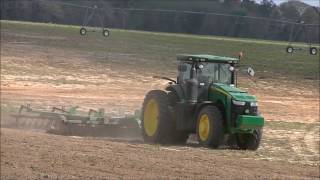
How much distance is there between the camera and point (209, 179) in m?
9.35

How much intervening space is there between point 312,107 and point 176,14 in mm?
8043

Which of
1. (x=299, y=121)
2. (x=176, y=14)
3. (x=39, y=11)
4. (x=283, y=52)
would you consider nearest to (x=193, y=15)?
(x=176, y=14)

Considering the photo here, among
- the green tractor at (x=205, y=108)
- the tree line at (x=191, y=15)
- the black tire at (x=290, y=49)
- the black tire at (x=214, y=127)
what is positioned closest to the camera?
the black tire at (x=214, y=127)

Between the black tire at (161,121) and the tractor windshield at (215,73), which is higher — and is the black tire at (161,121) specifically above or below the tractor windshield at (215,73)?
below

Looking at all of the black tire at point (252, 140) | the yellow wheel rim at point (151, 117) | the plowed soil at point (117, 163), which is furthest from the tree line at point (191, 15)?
the plowed soil at point (117, 163)

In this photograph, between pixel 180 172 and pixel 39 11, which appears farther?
pixel 39 11

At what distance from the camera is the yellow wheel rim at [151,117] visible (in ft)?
45.2

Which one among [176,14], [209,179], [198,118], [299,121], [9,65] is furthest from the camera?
[176,14]

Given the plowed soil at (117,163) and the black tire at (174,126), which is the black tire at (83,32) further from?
the plowed soil at (117,163)

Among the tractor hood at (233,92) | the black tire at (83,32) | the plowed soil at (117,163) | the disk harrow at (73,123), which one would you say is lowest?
the plowed soil at (117,163)

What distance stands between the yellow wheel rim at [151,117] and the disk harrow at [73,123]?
23.2 inches

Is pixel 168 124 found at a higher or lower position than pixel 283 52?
lower

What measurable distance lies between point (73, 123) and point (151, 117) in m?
1.57

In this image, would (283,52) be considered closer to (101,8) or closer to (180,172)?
(101,8)
